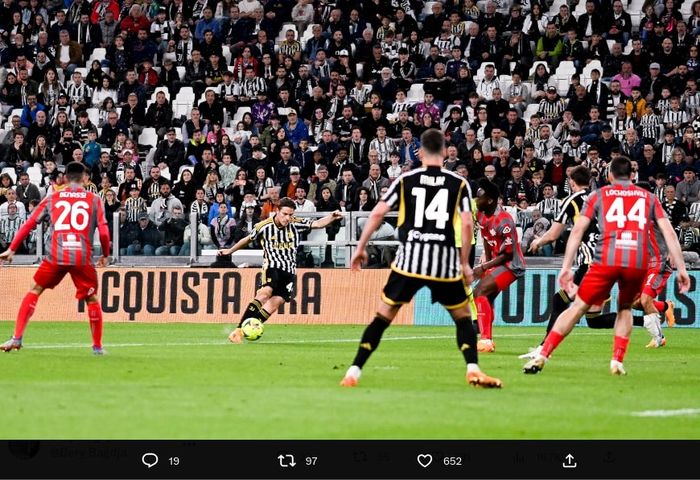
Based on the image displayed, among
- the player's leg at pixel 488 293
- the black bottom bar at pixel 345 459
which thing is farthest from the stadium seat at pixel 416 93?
the black bottom bar at pixel 345 459

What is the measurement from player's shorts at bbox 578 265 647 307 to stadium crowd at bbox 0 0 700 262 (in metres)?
11.6

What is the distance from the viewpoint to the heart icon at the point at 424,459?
22.1 ft

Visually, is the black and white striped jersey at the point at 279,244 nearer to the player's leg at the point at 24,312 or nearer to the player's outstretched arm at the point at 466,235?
the player's leg at the point at 24,312

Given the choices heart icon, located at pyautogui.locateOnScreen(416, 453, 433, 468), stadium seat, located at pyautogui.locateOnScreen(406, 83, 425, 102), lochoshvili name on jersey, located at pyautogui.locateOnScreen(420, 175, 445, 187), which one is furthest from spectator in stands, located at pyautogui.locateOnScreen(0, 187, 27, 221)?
heart icon, located at pyautogui.locateOnScreen(416, 453, 433, 468)

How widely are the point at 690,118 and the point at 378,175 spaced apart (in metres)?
7.02

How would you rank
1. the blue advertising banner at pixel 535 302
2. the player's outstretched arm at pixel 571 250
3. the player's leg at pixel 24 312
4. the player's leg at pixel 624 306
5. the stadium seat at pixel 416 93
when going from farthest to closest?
the stadium seat at pixel 416 93, the blue advertising banner at pixel 535 302, the player's leg at pixel 24 312, the player's leg at pixel 624 306, the player's outstretched arm at pixel 571 250

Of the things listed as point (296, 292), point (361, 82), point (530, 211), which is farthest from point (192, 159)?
point (530, 211)

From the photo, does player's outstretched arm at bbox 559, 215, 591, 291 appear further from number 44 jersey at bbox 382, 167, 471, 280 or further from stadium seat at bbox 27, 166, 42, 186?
stadium seat at bbox 27, 166, 42, 186

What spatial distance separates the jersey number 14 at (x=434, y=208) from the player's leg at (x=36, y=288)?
5.56 meters

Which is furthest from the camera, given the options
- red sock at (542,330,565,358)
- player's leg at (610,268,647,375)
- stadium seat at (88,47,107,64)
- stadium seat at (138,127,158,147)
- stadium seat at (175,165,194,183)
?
stadium seat at (88,47,107,64)

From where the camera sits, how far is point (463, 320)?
1141 centimetres

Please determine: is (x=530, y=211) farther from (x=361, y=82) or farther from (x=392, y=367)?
(x=392, y=367)

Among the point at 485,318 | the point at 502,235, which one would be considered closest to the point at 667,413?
the point at 485,318

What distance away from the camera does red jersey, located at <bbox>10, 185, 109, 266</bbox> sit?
1484 cm
